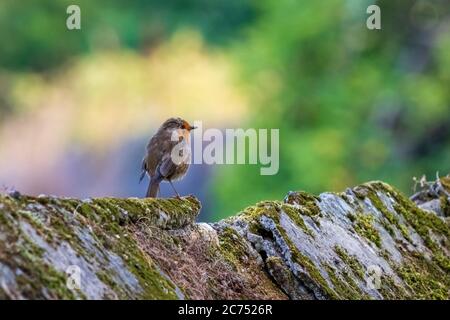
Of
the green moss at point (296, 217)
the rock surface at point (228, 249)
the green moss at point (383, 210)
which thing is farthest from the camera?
the green moss at point (383, 210)

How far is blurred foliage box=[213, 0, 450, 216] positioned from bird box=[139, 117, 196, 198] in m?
21.6

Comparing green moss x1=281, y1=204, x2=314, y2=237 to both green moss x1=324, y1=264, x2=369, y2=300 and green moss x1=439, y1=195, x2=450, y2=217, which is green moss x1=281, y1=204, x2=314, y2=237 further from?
green moss x1=439, y1=195, x2=450, y2=217

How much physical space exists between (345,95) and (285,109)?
183cm

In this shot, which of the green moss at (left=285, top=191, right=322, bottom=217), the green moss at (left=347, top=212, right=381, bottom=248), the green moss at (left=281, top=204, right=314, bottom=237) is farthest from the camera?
the green moss at (left=347, top=212, right=381, bottom=248)

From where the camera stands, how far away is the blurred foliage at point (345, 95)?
3294 centimetres

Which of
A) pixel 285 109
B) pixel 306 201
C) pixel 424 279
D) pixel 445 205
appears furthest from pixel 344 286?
pixel 285 109

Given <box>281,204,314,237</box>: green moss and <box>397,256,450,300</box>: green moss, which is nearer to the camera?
<box>281,204,314,237</box>: green moss

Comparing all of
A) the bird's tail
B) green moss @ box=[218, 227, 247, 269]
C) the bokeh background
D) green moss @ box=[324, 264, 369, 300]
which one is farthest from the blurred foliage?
green moss @ box=[218, 227, 247, 269]

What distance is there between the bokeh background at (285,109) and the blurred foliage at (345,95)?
44mm

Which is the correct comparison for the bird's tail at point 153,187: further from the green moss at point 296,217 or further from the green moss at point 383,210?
the green moss at point 296,217

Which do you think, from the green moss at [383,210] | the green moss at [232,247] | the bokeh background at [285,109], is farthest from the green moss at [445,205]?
the bokeh background at [285,109]

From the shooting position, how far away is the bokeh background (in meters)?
33.2

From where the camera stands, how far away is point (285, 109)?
3709 cm

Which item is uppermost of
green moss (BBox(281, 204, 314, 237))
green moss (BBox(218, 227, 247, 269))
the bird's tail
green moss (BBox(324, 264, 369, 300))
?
green moss (BBox(281, 204, 314, 237))
